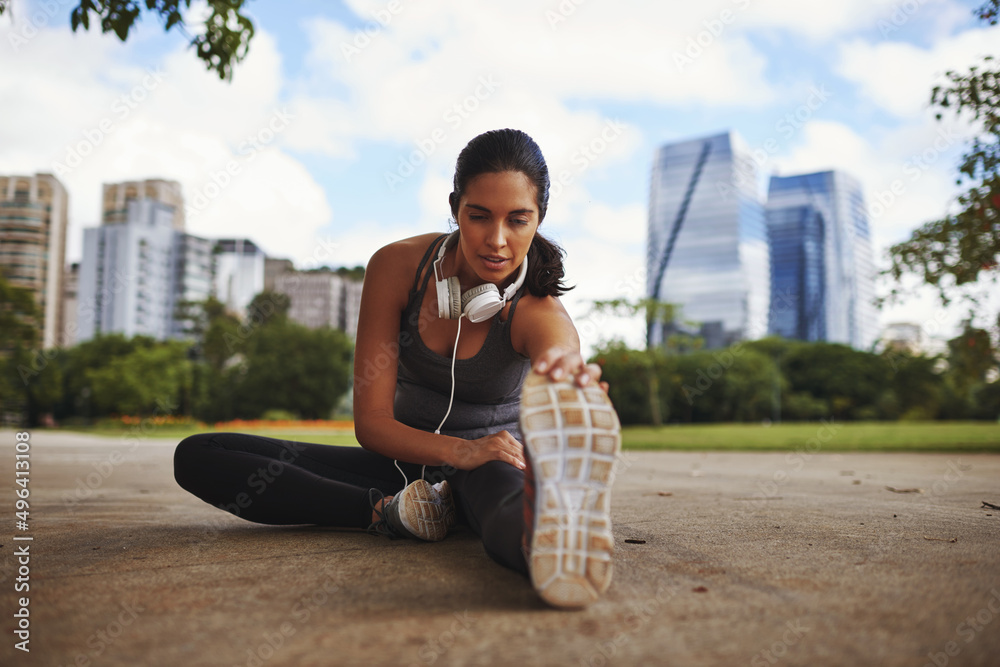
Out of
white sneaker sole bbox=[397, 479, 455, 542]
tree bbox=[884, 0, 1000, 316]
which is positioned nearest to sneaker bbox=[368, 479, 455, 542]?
white sneaker sole bbox=[397, 479, 455, 542]

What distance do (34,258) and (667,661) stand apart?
72844mm

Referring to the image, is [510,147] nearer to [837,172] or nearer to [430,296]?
[430,296]

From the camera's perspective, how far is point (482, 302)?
207 cm

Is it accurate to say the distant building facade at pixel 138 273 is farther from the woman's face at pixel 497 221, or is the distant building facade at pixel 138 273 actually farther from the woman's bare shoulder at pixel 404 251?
the woman's face at pixel 497 221

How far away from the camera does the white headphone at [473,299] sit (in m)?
2.08

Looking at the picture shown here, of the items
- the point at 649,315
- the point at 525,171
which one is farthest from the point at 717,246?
the point at 525,171

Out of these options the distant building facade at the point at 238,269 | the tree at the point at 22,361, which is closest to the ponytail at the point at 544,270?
the tree at the point at 22,361

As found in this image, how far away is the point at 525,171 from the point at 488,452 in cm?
85

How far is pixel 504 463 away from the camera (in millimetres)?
1933

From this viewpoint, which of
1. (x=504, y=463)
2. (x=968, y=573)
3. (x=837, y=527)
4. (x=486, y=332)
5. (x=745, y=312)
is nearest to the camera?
(x=968, y=573)

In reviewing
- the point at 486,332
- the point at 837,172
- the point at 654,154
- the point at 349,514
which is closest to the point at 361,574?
the point at 349,514

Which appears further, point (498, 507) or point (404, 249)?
point (404, 249)

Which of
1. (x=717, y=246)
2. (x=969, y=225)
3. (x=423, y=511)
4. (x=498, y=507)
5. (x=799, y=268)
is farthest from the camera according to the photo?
(x=799, y=268)

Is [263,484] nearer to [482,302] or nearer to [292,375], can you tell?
[482,302]
